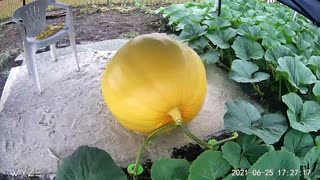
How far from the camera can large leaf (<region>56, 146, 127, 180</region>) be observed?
1084mm

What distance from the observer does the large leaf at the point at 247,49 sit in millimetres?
1750

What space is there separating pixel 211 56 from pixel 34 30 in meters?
0.97

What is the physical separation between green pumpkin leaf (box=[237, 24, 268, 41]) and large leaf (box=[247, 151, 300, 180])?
93cm

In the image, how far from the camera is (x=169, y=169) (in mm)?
1139

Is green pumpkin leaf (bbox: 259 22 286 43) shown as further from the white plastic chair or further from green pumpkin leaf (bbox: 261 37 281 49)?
the white plastic chair

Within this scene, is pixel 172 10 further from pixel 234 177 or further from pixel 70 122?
pixel 234 177

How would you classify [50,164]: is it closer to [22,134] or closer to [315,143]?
[22,134]

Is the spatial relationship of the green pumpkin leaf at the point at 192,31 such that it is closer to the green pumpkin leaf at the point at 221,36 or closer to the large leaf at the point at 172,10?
the green pumpkin leaf at the point at 221,36

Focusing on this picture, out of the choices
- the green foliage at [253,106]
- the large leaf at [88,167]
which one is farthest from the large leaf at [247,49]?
the large leaf at [88,167]

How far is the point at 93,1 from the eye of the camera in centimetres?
338

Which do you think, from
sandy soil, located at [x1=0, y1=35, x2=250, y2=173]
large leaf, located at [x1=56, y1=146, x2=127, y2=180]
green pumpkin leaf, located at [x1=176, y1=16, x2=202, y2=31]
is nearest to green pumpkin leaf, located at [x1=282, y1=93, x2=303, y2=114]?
sandy soil, located at [x1=0, y1=35, x2=250, y2=173]

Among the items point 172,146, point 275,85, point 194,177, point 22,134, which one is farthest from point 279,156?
point 22,134

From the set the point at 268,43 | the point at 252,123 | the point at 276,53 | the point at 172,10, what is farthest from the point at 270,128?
the point at 172,10

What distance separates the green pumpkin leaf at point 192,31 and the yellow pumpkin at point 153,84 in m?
0.68
